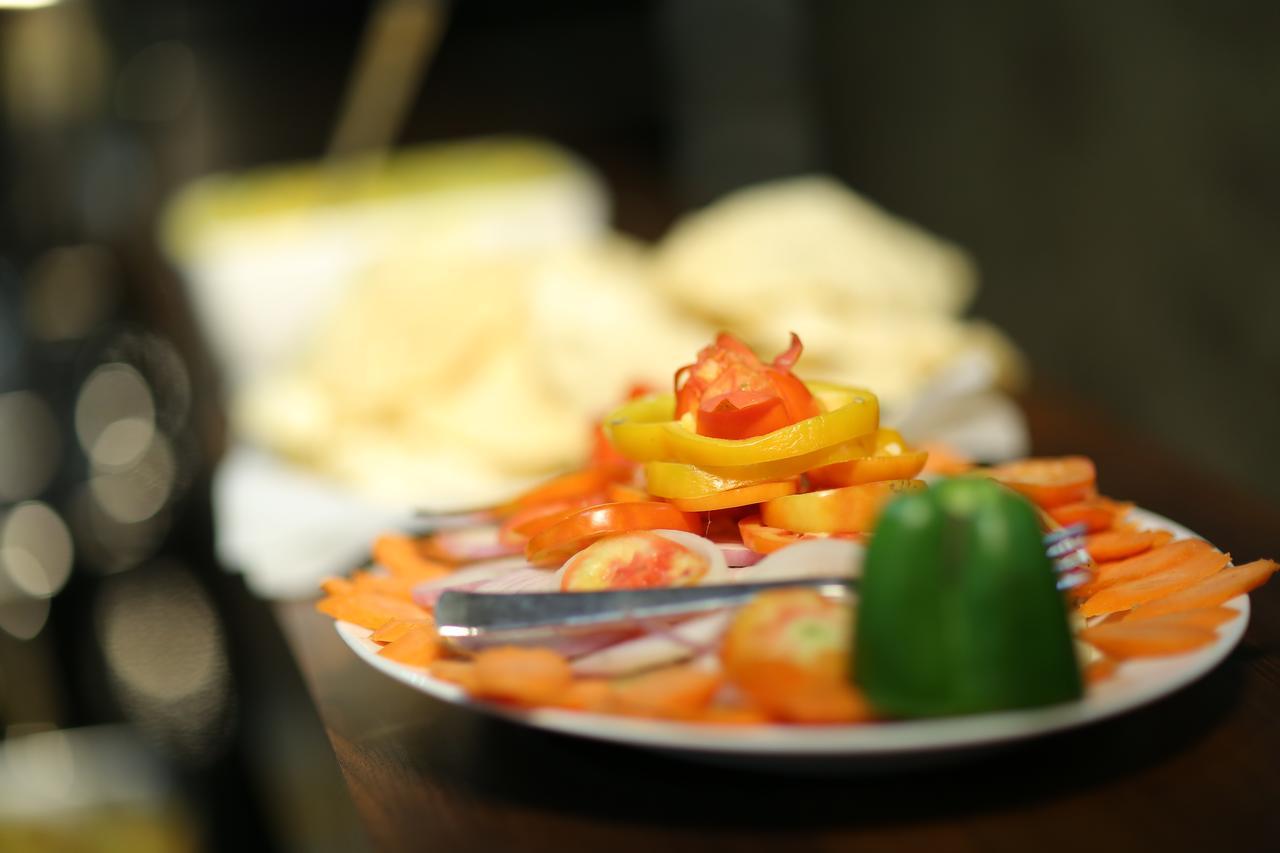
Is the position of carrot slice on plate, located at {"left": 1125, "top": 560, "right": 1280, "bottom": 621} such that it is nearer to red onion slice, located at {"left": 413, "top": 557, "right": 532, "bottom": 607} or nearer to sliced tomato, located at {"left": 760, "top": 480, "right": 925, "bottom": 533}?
sliced tomato, located at {"left": 760, "top": 480, "right": 925, "bottom": 533}

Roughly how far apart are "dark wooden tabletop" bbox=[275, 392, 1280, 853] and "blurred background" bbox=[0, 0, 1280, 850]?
0.23 feet

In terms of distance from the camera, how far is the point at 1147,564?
646 mm

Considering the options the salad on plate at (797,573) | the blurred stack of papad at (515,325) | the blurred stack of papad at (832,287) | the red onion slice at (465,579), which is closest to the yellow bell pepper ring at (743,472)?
the salad on plate at (797,573)

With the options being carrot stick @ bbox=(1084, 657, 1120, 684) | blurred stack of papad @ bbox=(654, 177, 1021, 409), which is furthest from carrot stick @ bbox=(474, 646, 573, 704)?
blurred stack of papad @ bbox=(654, 177, 1021, 409)

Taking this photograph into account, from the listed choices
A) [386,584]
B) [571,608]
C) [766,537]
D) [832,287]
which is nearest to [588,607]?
[571,608]

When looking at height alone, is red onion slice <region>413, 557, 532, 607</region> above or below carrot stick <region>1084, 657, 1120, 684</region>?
below

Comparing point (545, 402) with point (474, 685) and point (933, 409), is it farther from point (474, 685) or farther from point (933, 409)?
point (474, 685)

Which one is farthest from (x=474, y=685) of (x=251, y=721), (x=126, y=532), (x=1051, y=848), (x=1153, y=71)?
(x=1153, y=71)

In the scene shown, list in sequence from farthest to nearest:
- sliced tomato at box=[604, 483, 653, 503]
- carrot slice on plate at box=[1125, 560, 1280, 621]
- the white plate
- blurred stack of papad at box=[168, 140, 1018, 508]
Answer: blurred stack of papad at box=[168, 140, 1018, 508], sliced tomato at box=[604, 483, 653, 503], carrot slice on plate at box=[1125, 560, 1280, 621], the white plate

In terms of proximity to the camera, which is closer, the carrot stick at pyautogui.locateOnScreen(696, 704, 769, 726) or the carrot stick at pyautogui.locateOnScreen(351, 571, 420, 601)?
the carrot stick at pyautogui.locateOnScreen(696, 704, 769, 726)

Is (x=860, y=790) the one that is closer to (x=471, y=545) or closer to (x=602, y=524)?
(x=602, y=524)

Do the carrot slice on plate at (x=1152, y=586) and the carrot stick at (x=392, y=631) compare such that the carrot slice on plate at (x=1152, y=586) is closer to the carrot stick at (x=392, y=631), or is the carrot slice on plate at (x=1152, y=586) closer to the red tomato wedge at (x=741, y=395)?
the red tomato wedge at (x=741, y=395)

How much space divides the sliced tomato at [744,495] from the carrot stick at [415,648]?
147 millimetres

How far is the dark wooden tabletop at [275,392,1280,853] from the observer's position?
1.71ft
